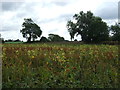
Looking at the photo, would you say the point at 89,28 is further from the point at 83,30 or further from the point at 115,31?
the point at 115,31

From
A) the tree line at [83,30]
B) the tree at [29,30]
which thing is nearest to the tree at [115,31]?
the tree line at [83,30]

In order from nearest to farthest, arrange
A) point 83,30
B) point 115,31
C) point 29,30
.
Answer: point 29,30 → point 83,30 → point 115,31

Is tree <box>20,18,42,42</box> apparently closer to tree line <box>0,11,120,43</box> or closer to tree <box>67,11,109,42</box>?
tree line <box>0,11,120,43</box>

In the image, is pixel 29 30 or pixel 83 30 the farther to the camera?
pixel 83 30

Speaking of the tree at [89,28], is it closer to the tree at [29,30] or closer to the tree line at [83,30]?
the tree line at [83,30]

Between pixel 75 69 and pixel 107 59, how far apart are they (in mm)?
2379

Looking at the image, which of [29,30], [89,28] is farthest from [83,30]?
[29,30]

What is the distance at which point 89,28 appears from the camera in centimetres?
3712

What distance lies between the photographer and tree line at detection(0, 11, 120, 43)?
101 feet

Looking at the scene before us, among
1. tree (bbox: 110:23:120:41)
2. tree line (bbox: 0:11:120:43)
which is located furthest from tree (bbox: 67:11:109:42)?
tree (bbox: 110:23:120:41)

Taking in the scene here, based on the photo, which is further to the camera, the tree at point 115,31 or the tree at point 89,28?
the tree at point 115,31

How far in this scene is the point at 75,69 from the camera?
23.9 ft

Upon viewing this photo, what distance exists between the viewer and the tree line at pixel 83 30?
30.7 metres

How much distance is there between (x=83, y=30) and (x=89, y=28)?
2050 mm
